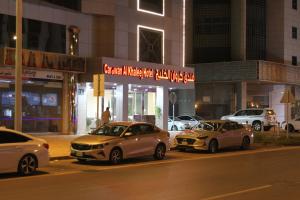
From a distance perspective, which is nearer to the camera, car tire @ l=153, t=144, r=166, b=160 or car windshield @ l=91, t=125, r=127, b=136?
car windshield @ l=91, t=125, r=127, b=136

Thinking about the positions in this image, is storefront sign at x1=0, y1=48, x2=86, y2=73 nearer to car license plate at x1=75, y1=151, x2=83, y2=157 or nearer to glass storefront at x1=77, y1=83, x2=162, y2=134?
glass storefront at x1=77, y1=83, x2=162, y2=134

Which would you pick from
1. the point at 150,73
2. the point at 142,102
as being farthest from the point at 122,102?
the point at 142,102

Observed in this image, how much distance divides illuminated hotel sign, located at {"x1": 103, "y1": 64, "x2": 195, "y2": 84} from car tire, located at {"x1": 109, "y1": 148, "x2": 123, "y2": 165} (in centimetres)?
1357

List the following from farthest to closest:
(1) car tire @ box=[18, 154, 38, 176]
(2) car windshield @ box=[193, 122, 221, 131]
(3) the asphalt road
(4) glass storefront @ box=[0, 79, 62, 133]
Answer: (4) glass storefront @ box=[0, 79, 62, 133]
(2) car windshield @ box=[193, 122, 221, 131]
(1) car tire @ box=[18, 154, 38, 176]
(3) the asphalt road

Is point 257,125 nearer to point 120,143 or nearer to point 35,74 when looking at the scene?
point 35,74

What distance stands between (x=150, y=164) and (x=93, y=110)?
55.4 feet

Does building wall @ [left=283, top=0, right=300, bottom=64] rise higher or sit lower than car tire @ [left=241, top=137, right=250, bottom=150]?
higher

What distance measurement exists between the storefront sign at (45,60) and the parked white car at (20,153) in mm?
12715

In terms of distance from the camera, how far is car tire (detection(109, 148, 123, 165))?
18547 mm

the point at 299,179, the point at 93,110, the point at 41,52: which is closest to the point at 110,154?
the point at 299,179

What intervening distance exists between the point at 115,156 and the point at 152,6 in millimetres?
21140

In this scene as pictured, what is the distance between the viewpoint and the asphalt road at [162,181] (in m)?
11.8

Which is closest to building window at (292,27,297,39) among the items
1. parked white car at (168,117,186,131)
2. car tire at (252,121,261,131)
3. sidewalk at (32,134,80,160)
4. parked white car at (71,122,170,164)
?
car tire at (252,121,261,131)

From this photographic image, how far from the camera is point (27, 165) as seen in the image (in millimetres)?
15305
